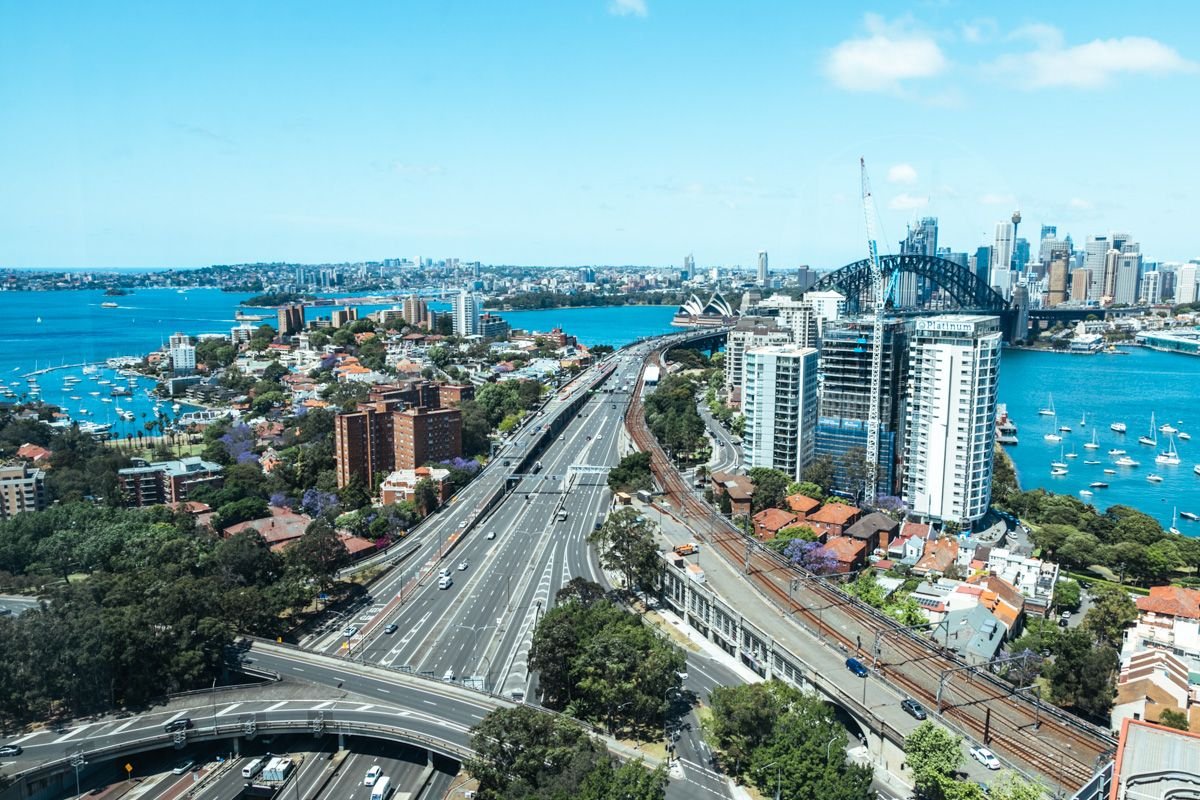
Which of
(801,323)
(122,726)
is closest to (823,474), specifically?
(122,726)

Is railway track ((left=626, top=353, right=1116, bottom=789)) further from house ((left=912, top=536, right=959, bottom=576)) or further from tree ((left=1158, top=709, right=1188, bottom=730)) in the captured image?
house ((left=912, top=536, right=959, bottom=576))

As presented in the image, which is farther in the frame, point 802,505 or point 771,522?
point 802,505

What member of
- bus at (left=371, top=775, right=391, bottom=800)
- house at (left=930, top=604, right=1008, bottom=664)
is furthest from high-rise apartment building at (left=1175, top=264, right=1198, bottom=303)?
bus at (left=371, top=775, right=391, bottom=800)

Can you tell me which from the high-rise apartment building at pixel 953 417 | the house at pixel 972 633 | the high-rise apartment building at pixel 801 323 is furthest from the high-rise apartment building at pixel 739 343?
the house at pixel 972 633

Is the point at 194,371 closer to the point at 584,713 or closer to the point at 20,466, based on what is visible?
the point at 20,466

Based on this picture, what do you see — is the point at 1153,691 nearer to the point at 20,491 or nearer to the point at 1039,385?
the point at 20,491

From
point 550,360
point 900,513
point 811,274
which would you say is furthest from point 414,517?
point 811,274
